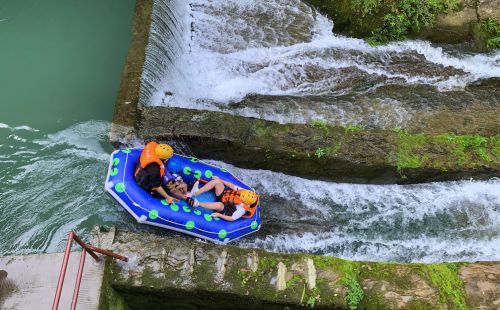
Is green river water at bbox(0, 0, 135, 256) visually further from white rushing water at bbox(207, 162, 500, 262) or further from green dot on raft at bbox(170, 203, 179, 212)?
white rushing water at bbox(207, 162, 500, 262)

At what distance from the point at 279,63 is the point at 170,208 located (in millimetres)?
3028

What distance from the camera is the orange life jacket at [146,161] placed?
15.7ft

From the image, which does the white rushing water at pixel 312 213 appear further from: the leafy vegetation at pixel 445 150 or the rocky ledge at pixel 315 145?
the leafy vegetation at pixel 445 150

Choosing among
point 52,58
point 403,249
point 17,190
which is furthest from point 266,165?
point 52,58

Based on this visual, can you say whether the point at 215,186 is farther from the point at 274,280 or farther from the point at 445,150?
the point at 445,150

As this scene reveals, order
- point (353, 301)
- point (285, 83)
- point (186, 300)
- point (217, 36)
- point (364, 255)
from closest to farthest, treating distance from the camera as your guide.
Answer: point (353, 301) → point (186, 300) → point (364, 255) → point (285, 83) → point (217, 36)

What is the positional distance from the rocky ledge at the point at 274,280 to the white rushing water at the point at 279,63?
8.64 ft

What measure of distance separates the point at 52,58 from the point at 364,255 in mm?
5555

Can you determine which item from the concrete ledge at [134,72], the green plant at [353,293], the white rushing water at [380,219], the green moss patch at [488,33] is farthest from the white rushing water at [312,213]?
the green moss patch at [488,33]

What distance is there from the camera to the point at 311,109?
6219 mm

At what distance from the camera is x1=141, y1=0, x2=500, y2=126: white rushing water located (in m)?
6.28

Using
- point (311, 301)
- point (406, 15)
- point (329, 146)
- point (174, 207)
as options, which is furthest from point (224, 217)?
point (406, 15)

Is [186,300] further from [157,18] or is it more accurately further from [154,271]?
[157,18]

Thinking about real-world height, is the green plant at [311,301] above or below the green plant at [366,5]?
below
